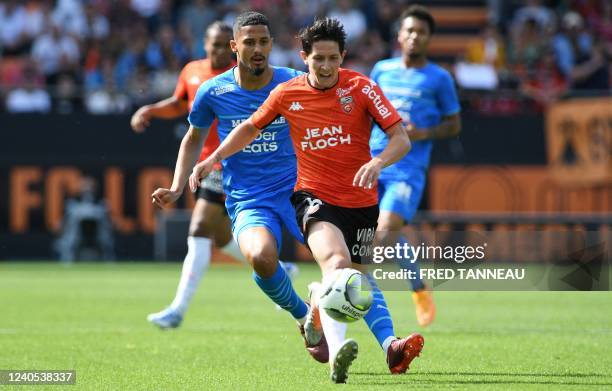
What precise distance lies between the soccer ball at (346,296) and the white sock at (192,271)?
3.57 meters

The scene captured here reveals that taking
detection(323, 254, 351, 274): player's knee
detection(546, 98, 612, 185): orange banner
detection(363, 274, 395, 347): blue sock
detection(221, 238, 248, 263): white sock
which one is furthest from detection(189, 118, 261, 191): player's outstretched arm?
detection(546, 98, 612, 185): orange banner

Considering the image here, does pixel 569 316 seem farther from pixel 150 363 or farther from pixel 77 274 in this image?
pixel 77 274

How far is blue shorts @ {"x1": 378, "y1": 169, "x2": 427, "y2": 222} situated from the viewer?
11.0 meters

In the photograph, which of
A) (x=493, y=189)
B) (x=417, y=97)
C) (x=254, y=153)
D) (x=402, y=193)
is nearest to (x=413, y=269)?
(x=402, y=193)

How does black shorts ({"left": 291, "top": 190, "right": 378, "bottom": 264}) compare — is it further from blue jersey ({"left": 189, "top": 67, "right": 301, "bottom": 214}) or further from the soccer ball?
blue jersey ({"left": 189, "top": 67, "right": 301, "bottom": 214})

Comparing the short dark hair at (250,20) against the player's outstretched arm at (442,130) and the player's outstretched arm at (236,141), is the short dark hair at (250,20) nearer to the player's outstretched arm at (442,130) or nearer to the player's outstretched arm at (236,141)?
the player's outstretched arm at (236,141)

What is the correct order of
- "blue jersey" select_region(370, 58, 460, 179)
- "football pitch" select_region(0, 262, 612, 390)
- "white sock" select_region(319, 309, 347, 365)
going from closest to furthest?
"white sock" select_region(319, 309, 347, 365)
"football pitch" select_region(0, 262, 612, 390)
"blue jersey" select_region(370, 58, 460, 179)

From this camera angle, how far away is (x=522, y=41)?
21.3m

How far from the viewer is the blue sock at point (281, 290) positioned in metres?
7.99

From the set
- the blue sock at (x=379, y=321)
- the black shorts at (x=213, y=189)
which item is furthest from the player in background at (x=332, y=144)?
the black shorts at (x=213, y=189)

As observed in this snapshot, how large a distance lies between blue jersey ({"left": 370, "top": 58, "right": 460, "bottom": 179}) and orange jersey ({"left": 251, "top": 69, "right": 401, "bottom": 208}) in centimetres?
351

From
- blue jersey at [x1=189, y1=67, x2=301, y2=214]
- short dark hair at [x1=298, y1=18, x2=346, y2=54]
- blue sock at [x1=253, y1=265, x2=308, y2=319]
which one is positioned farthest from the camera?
blue jersey at [x1=189, y1=67, x2=301, y2=214]

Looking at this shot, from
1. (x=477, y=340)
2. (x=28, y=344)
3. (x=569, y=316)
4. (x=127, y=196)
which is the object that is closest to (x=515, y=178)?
(x=127, y=196)

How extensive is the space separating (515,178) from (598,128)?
154 cm
